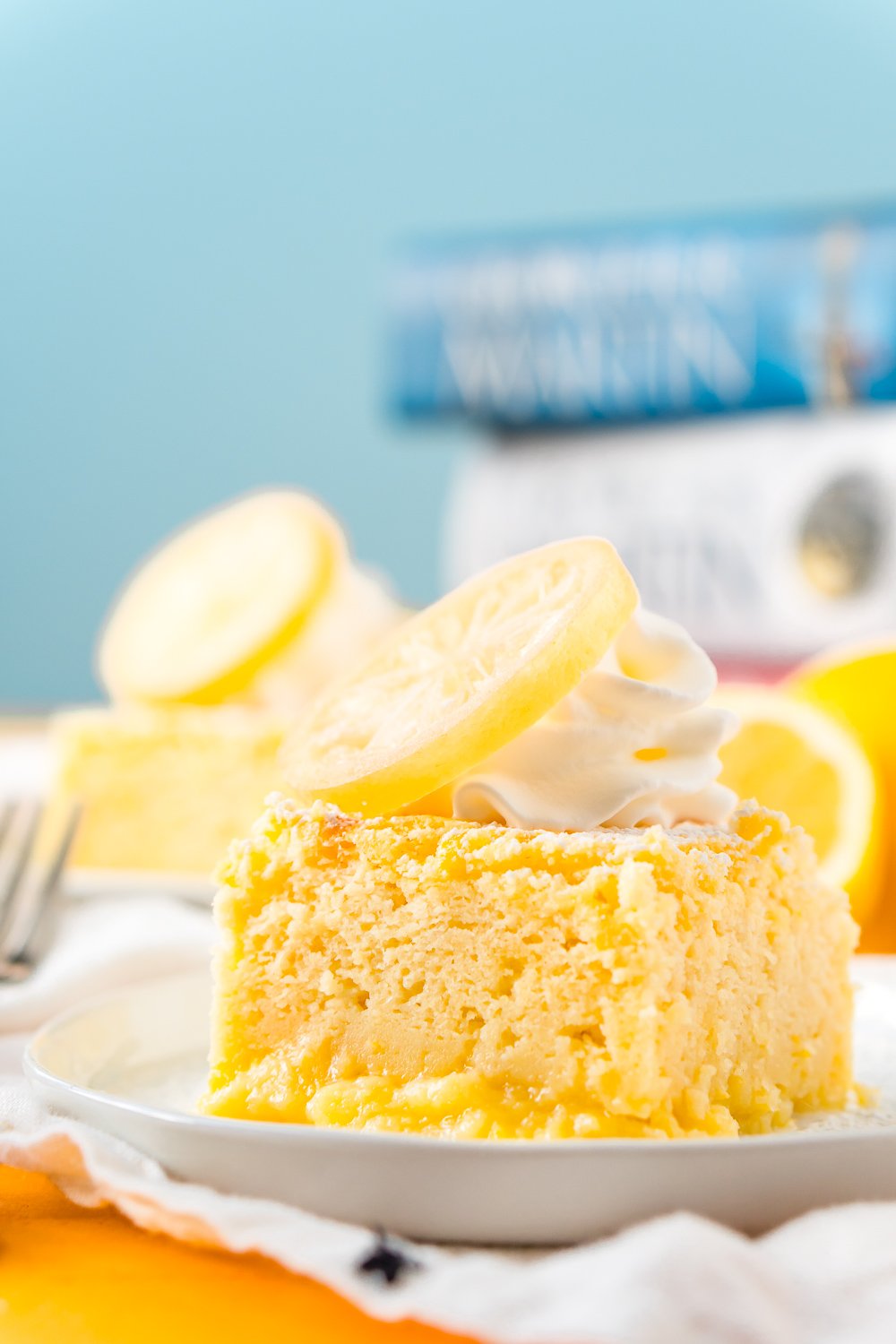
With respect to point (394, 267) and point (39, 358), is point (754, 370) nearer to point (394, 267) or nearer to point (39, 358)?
point (394, 267)

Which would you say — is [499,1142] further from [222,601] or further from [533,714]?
[222,601]

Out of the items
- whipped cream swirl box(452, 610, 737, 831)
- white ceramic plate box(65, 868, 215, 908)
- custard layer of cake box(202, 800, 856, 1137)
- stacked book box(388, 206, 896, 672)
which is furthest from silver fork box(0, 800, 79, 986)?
stacked book box(388, 206, 896, 672)

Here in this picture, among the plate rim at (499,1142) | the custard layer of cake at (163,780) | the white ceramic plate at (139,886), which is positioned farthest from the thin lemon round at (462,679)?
the custard layer of cake at (163,780)

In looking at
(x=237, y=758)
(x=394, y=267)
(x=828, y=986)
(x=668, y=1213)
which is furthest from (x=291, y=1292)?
(x=394, y=267)

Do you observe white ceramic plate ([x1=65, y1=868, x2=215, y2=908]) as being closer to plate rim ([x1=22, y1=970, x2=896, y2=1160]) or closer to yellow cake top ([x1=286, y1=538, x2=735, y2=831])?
yellow cake top ([x1=286, y1=538, x2=735, y2=831])

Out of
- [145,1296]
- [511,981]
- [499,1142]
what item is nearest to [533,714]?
[511,981]

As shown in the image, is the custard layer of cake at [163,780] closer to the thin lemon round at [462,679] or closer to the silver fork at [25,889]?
the silver fork at [25,889]
